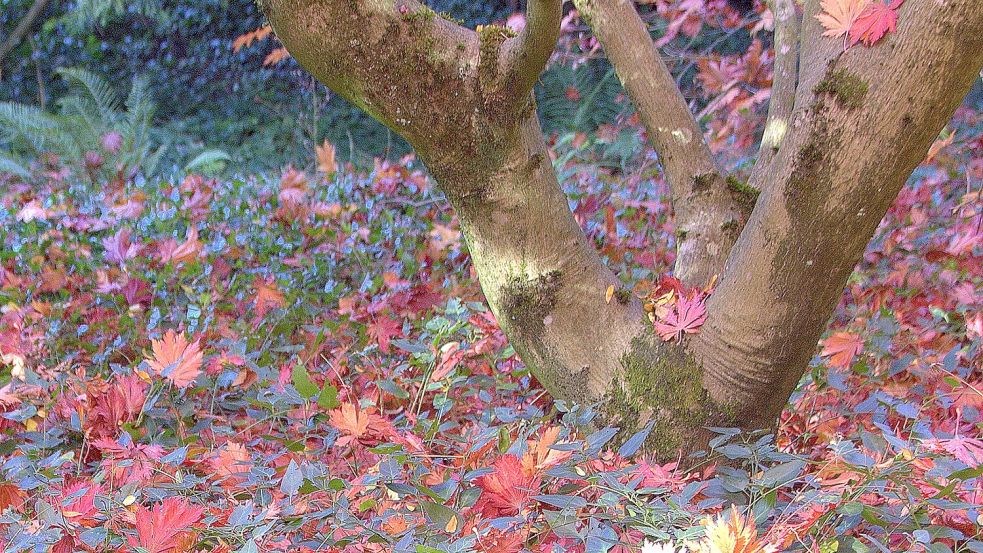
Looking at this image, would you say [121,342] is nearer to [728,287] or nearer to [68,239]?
[68,239]

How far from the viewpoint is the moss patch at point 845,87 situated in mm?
1334

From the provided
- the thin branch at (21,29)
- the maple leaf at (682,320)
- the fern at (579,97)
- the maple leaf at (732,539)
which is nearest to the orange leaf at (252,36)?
the maple leaf at (682,320)

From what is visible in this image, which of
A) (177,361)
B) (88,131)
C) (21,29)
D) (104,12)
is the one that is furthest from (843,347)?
(21,29)

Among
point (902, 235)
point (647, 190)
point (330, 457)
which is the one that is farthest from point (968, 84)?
point (647, 190)

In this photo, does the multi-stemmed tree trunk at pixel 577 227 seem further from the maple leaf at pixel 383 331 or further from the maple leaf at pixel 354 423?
the maple leaf at pixel 383 331

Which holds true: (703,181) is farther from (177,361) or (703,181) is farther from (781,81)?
(177,361)

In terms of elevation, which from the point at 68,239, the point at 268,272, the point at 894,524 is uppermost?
the point at 68,239

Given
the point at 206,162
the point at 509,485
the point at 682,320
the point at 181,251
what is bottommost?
the point at 509,485

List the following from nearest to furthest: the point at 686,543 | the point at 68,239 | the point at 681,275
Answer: the point at 686,543
the point at 681,275
the point at 68,239

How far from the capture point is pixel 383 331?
7.42ft

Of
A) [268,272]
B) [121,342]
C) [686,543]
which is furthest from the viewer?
[268,272]

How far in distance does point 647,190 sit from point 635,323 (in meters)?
2.58

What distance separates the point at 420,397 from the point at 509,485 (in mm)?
816

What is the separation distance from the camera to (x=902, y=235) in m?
2.77
